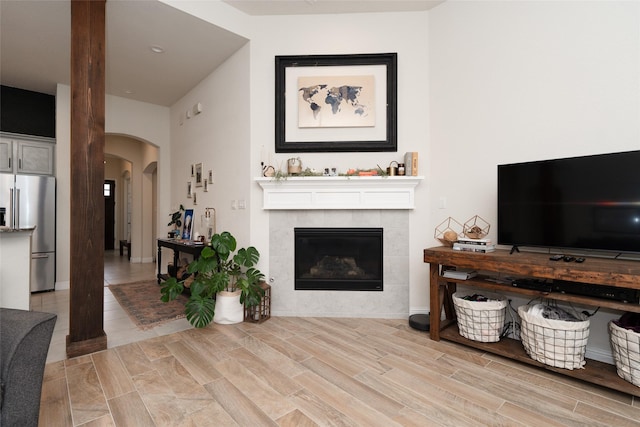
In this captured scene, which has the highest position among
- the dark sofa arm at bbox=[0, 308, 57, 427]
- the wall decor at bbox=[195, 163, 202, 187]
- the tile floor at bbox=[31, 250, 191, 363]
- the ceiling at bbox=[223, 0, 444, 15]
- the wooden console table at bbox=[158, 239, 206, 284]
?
the ceiling at bbox=[223, 0, 444, 15]

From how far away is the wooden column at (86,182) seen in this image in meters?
2.34

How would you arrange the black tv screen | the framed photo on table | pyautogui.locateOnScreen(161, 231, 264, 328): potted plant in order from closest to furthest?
the black tv screen
pyautogui.locateOnScreen(161, 231, 264, 328): potted plant
the framed photo on table

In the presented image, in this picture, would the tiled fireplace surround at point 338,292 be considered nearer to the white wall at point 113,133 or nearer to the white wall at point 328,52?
the white wall at point 328,52

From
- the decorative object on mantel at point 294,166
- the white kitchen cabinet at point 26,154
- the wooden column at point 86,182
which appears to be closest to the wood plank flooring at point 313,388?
the wooden column at point 86,182

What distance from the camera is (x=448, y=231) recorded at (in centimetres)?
274

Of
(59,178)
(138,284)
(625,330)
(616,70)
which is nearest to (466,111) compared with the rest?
(616,70)

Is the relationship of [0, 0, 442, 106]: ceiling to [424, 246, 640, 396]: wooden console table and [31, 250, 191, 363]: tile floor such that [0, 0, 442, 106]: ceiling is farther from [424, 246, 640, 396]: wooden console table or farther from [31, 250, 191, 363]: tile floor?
[31, 250, 191, 363]: tile floor

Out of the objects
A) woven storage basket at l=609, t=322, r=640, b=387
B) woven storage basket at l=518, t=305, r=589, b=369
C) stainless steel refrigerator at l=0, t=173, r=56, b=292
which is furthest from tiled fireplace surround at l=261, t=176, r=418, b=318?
stainless steel refrigerator at l=0, t=173, r=56, b=292

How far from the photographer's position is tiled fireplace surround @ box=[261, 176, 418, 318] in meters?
3.17

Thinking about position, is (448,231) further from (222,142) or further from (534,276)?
(222,142)

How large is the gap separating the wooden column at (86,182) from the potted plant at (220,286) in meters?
0.58

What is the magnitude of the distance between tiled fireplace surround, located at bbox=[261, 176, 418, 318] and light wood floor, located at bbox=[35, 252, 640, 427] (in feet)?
1.85

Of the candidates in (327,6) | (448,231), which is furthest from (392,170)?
(327,6)

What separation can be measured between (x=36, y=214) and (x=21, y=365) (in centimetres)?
392
